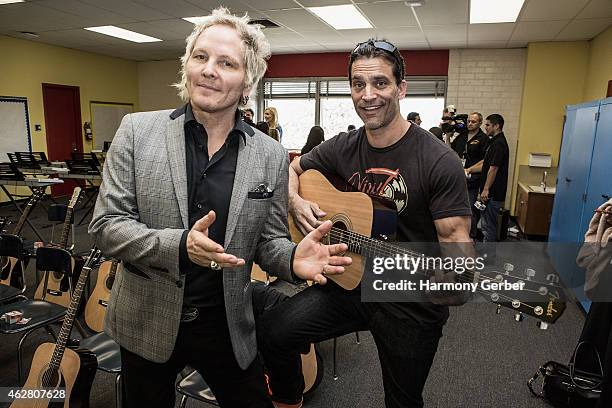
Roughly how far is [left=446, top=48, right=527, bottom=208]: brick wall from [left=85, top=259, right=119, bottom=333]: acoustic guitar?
7.42 meters

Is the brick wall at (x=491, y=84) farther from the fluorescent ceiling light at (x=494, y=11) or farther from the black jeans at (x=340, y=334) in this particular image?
the black jeans at (x=340, y=334)

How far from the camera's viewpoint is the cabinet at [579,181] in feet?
11.7

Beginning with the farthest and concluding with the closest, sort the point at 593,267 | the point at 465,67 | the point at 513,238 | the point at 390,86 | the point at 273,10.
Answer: the point at 465,67 < the point at 513,238 < the point at 273,10 < the point at 593,267 < the point at 390,86

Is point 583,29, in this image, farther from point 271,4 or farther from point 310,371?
point 310,371

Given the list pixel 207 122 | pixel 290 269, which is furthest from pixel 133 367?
pixel 207 122

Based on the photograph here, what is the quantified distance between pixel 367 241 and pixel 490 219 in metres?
4.21

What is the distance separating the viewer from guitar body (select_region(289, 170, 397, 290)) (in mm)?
1640

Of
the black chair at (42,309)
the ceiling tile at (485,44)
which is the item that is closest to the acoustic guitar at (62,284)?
the black chair at (42,309)

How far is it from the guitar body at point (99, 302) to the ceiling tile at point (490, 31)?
6181mm

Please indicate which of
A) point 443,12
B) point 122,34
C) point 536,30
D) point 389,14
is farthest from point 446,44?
point 122,34

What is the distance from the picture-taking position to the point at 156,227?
124 centimetres

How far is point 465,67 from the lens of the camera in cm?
834

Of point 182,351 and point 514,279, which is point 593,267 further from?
point 182,351

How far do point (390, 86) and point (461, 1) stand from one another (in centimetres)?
443
